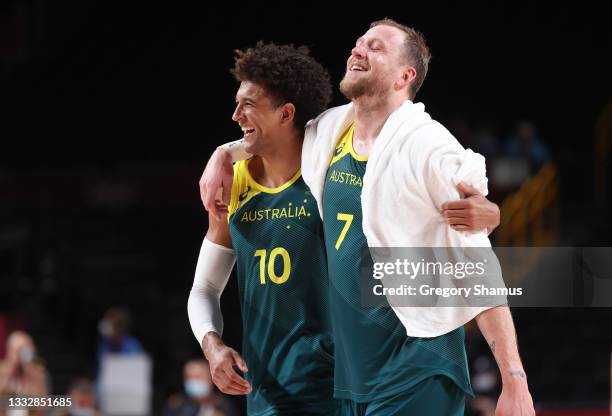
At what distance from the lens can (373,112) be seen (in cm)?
405

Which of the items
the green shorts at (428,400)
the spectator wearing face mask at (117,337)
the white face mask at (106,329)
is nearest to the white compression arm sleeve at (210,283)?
the green shorts at (428,400)

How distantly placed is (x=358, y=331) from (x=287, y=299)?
56cm

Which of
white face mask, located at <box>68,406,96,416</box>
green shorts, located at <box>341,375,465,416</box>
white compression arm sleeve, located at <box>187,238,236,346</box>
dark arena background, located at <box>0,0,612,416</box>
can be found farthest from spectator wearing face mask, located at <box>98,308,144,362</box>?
green shorts, located at <box>341,375,465,416</box>

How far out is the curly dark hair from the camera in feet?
14.6

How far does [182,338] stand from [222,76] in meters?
5.41

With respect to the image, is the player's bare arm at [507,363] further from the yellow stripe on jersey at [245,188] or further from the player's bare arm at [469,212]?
the yellow stripe on jersey at [245,188]

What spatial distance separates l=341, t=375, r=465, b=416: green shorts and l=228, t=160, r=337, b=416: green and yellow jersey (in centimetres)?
62

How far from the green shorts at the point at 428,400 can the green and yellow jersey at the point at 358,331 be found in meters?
0.03

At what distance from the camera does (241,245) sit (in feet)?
14.8

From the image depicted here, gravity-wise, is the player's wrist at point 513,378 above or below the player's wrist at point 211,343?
below

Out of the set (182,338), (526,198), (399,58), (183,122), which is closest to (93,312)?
(182,338)

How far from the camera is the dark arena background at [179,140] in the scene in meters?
13.2

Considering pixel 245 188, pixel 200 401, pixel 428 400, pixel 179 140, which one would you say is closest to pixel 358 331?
pixel 428 400

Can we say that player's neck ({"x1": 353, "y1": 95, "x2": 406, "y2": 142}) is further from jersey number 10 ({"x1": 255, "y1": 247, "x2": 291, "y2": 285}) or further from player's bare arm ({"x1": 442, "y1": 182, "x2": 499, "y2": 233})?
jersey number 10 ({"x1": 255, "y1": 247, "x2": 291, "y2": 285})
